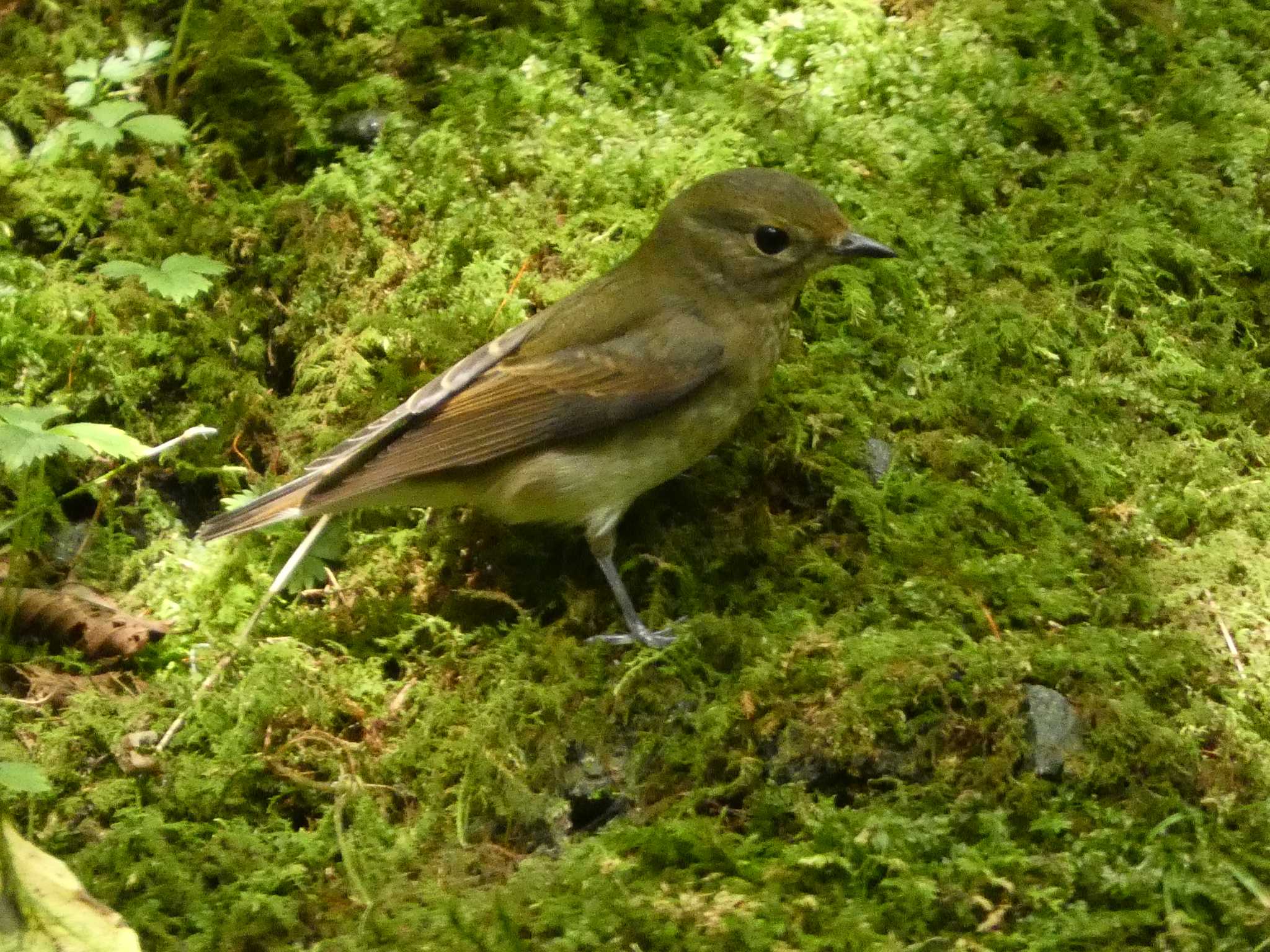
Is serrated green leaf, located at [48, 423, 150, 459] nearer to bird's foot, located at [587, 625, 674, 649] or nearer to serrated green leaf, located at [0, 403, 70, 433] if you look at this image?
serrated green leaf, located at [0, 403, 70, 433]

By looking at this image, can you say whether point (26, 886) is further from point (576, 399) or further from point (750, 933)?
point (576, 399)

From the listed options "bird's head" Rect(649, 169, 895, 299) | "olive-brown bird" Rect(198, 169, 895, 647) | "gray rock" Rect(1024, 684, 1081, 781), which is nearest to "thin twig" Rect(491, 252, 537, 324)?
"olive-brown bird" Rect(198, 169, 895, 647)

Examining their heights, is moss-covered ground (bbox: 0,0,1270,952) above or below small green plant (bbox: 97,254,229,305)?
below

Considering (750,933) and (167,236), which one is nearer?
(750,933)

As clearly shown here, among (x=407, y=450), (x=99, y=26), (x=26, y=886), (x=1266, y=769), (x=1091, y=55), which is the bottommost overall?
(x=1266, y=769)

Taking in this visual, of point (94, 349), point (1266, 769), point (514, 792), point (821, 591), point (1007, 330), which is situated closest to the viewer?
point (1266, 769)

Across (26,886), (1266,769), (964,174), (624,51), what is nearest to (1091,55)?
(964,174)

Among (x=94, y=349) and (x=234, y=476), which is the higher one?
(x=94, y=349)
